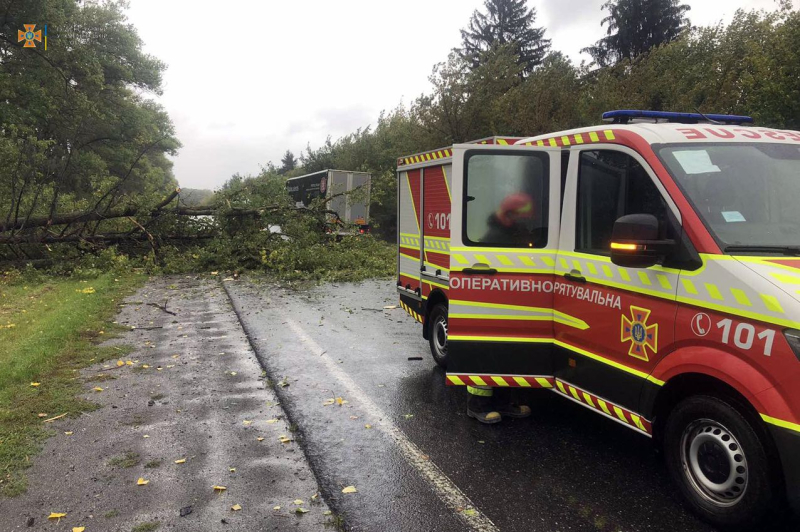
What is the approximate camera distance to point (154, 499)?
355 cm

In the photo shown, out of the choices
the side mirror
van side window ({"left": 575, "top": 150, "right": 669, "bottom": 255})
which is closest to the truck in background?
van side window ({"left": 575, "top": 150, "right": 669, "bottom": 255})

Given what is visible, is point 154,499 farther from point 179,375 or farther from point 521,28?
point 521,28

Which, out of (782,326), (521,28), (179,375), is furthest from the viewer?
(521,28)

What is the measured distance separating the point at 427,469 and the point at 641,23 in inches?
1609

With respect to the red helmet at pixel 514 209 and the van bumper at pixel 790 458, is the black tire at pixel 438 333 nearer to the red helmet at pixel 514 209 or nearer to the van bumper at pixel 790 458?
the red helmet at pixel 514 209

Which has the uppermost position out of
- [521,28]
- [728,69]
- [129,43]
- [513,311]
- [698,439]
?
[521,28]

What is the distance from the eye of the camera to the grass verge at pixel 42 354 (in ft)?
14.5

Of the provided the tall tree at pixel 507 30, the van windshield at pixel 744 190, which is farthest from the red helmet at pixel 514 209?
the tall tree at pixel 507 30

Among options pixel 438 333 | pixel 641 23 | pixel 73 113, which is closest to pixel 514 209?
pixel 438 333

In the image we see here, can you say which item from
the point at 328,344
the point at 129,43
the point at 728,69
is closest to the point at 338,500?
the point at 328,344

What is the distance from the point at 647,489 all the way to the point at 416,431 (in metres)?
1.82

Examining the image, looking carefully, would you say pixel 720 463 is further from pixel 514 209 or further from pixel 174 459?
pixel 174 459

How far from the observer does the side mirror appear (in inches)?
130

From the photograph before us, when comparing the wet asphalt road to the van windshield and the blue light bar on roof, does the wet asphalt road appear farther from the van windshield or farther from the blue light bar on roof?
the blue light bar on roof
